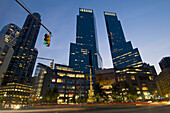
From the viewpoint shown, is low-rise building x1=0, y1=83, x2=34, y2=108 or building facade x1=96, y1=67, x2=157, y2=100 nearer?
building facade x1=96, y1=67, x2=157, y2=100

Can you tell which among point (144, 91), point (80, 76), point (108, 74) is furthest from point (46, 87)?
point (144, 91)

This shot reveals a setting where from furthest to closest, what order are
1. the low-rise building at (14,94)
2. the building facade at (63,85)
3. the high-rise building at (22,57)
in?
the high-rise building at (22,57) < the low-rise building at (14,94) < the building facade at (63,85)

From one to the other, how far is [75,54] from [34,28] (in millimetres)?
105740

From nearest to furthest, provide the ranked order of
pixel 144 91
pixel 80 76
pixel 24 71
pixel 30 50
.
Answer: pixel 144 91 < pixel 80 76 < pixel 24 71 < pixel 30 50

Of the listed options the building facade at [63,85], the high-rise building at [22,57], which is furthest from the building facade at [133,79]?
the high-rise building at [22,57]

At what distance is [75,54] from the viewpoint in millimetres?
179750

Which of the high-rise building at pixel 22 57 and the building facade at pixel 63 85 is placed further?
the high-rise building at pixel 22 57

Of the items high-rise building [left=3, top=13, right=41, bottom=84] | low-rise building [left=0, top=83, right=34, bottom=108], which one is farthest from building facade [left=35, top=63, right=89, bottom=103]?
high-rise building [left=3, top=13, right=41, bottom=84]

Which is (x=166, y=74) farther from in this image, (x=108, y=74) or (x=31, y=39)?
(x=31, y=39)

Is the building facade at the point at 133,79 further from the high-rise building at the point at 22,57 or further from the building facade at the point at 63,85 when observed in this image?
the high-rise building at the point at 22,57

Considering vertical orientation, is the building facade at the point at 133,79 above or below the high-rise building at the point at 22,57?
below

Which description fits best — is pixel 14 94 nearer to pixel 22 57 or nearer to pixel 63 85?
pixel 22 57

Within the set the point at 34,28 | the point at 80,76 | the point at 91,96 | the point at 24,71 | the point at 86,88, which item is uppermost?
the point at 34,28

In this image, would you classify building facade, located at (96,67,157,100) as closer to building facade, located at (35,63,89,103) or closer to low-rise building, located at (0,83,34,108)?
building facade, located at (35,63,89,103)
